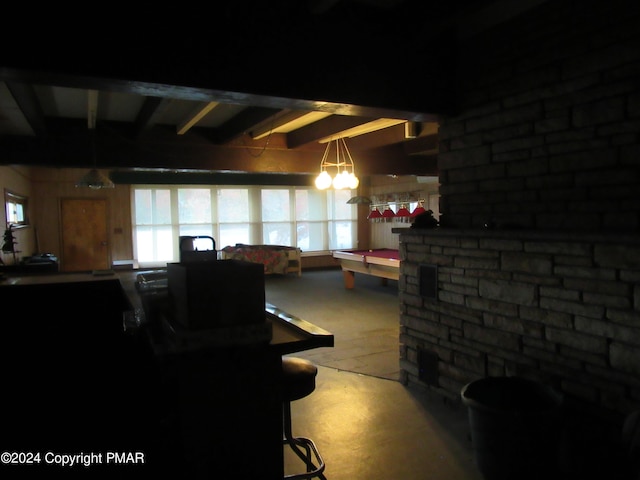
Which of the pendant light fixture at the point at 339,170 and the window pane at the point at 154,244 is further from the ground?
the pendant light fixture at the point at 339,170

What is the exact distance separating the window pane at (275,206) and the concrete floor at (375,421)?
259 inches

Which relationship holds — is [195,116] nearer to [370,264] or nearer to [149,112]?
[149,112]

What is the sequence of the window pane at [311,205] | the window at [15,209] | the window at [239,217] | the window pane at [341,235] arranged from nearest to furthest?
the window at [15,209] < the window at [239,217] < the window pane at [311,205] < the window pane at [341,235]

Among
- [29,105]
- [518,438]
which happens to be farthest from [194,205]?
[518,438]

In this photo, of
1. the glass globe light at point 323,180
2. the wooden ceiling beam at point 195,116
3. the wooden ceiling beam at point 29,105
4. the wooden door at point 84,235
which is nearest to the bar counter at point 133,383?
the wooden ceiling beam at point 29,105

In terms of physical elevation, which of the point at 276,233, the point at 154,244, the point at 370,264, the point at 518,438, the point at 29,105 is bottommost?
the point at 518,438

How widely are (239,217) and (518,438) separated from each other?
384 inches

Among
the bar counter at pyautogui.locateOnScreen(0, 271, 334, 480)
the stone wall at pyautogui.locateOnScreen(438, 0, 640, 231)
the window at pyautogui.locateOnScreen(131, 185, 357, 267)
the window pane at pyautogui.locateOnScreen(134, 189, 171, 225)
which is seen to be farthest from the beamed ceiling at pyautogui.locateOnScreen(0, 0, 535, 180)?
the window at pyautogui.locateOnScreen(131, 185, 357, 267)

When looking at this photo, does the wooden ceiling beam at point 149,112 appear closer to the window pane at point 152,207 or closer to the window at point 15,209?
the window at point 15,209

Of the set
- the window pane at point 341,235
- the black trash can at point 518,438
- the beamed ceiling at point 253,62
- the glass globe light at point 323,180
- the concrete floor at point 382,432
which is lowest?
the concrete floor at point 382,432

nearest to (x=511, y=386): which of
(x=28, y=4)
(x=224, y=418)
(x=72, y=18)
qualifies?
(x=224, y=418)

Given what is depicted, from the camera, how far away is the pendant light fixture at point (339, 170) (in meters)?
5.62

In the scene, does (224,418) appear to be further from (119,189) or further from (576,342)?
(119,189)

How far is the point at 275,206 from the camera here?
1167cm
